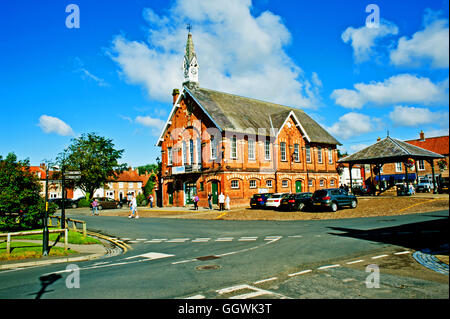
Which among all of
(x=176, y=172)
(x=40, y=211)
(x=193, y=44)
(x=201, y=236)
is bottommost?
(x=201, y=236)

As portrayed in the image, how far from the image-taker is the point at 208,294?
19.3 ft

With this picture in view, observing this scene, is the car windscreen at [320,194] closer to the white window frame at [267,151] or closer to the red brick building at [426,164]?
the white window frame at [267,151]

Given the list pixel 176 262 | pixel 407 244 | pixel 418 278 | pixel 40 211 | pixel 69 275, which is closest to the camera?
pixel 418 278

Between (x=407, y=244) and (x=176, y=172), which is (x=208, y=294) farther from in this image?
(x=176, y=172)

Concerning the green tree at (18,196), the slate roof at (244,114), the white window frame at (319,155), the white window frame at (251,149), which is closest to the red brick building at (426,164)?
the white window frame at (319,155)

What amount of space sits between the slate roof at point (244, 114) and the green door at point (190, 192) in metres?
8.14

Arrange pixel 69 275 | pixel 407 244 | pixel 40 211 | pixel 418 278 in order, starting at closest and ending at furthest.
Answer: pixel 418 278 < pixel 69 275 < pixel 407 244 < pixel 40 211

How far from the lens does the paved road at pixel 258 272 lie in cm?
594

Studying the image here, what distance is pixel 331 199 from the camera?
2383cm

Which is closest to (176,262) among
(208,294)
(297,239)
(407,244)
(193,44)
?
(208,294)

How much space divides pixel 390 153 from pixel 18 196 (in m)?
31.4

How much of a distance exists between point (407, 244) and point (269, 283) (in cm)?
648

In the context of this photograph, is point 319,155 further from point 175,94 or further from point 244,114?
point 175,94
